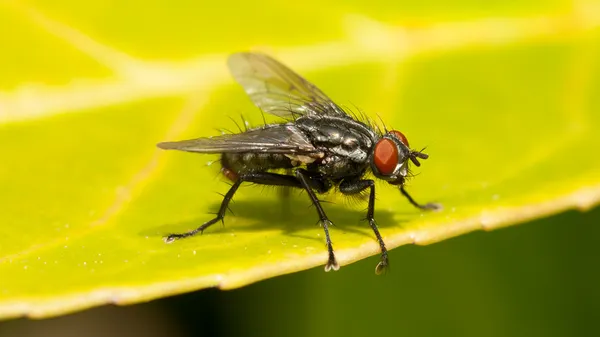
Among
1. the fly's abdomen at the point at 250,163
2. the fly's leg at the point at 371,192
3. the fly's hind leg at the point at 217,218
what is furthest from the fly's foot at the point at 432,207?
the fly's hind leg at the point at 217,218

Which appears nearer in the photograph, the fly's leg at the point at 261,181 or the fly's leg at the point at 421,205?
the fly's leg at the point at 421,205

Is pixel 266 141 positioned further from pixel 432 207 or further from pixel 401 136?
pixel 432 207

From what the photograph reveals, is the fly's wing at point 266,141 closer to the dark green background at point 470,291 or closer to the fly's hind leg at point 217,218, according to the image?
the fly's hind leg at point 217,218

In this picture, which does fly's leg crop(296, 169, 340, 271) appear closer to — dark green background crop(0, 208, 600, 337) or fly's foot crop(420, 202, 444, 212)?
fly's foot crop(420, 202, 444, 212)

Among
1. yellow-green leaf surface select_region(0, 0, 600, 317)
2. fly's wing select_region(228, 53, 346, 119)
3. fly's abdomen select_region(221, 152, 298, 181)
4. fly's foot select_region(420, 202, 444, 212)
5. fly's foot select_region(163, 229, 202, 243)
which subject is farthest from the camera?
fly's wing select_region(228, 53, 346, 119)

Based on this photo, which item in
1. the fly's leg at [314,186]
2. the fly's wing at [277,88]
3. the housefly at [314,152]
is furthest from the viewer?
the fly's wing at [277,88]

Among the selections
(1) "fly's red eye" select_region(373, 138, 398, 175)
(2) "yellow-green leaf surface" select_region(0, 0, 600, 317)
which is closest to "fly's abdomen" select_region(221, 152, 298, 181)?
(2) "yellow-green leaf surface" select_region(0, 0, 600, 317)

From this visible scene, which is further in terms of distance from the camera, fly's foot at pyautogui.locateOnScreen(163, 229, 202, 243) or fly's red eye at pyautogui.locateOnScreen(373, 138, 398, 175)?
fly's red eye at pyautogui.locateOnScreen(373, 138, 398, 175)
